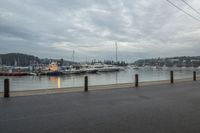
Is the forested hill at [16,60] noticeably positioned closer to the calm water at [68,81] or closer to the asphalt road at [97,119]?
the calm water at [68,81]

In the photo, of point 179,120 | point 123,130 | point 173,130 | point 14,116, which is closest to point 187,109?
point 179,120

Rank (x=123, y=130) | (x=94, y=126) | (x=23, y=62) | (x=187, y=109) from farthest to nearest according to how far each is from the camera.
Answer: (x=23, y=62) < (x=187, y=109) < (x=94, y=126) < (x=123, y=130)

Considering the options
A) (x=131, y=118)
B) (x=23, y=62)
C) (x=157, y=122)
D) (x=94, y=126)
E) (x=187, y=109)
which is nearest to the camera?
(x=94, y=126)

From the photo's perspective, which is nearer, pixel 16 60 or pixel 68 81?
pixel 68 81

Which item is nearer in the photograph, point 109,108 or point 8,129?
point 8,129

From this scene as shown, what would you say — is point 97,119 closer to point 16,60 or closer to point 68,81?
point 68,81

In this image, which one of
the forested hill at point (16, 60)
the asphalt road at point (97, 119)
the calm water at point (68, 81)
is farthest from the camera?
the forested hill at point (16, 60)

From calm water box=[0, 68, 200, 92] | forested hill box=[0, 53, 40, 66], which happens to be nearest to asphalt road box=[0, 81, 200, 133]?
calm water box=[0, 68, 200, 92]

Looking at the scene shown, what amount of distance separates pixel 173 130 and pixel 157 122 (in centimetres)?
76

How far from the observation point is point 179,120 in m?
6.16

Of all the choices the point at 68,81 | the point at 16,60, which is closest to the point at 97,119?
the point at 68,81

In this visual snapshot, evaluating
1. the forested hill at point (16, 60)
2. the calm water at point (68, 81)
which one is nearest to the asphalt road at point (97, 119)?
the calm water at point (68, 81)

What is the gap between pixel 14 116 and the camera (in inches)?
261

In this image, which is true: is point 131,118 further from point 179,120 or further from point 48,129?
point 48,129
